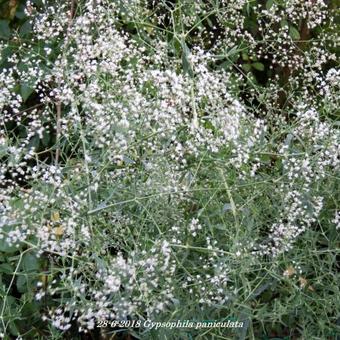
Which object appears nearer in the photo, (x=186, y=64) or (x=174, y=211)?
(x=174, y=211)

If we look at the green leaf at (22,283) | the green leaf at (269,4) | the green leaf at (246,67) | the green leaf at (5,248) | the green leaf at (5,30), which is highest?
the green leaf at (269,4)

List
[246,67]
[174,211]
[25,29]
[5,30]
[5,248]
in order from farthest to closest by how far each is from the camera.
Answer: [246,67] → [5,30] → [25,29] → [5,248] → [174,211]

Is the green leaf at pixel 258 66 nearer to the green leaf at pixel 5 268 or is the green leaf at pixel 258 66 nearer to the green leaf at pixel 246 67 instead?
the green leaf at pixel 246 67

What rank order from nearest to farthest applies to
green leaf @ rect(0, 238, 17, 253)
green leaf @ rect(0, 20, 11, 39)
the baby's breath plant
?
the baby's breath plant
green leaf @ rect(0, 238, 17, 253)
green leaf @ rect(0, 20, 11, 39)

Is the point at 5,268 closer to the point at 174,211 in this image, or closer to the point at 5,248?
the point at 5,248

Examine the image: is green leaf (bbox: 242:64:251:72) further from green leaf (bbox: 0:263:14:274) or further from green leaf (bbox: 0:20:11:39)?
green leaf (bbox: 0:263:14:274)

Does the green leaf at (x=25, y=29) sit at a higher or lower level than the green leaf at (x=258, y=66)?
higher

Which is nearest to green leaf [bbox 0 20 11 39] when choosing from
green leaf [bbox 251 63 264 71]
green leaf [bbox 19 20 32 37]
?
green leaf [bbox 19 20 32 37]

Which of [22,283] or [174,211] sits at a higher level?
[174,211]

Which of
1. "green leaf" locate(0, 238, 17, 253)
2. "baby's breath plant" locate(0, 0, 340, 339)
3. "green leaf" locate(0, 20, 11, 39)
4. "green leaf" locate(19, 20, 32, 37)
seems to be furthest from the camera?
"green leaf" locate(0, 20, 11, 39)

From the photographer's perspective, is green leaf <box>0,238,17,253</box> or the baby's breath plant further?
green leaf <box>0,238,17,253</box>

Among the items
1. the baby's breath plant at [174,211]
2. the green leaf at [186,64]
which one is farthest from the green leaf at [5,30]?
the green leaf at [186,64]

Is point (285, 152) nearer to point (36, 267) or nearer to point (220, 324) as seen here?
point (220, 324)

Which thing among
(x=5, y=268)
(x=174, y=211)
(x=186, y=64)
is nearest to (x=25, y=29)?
(x=186, y=64)
